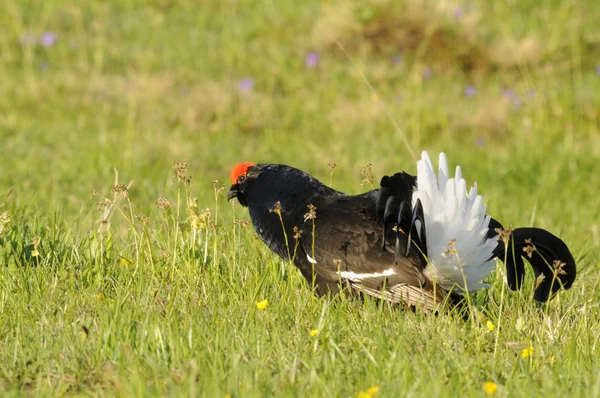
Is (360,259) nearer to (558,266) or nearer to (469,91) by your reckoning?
(558,266)

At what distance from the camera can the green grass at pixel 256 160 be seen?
354 cm

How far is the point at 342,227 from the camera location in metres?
4.55

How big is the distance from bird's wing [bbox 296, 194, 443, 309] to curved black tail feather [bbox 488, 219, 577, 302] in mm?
404

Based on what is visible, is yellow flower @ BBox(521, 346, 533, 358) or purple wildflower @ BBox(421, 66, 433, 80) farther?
purple wildflower @ BBox(421, 66, 433, 80)

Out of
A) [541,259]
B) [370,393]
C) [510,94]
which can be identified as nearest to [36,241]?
[370,393]

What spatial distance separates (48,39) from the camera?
11602mm

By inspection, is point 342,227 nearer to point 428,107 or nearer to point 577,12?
point 428,107

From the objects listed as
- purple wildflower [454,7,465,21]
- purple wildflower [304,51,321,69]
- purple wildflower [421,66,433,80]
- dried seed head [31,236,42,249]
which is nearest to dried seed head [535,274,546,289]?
dried seed head [31,236,42,249]

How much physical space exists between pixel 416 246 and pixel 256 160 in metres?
4.89

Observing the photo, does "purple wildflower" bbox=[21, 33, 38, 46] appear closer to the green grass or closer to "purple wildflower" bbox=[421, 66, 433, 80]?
the green grass

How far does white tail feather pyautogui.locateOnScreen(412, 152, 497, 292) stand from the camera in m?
4.27

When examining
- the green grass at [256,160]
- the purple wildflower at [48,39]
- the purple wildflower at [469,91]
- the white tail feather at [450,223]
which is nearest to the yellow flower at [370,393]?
the green grass at [256,160]

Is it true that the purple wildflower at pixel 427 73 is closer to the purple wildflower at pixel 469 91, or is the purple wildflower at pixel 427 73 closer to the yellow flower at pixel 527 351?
the purple wildflower at pixel 469 91

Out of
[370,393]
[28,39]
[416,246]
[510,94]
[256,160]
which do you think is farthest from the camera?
[28,39]
